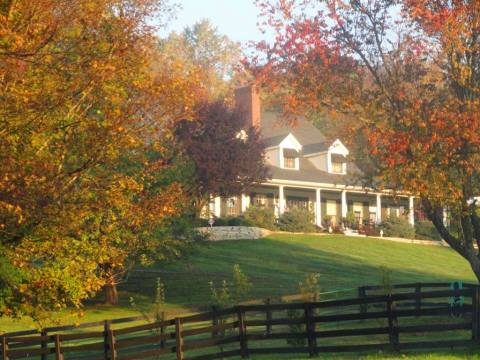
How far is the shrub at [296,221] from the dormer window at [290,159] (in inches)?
269

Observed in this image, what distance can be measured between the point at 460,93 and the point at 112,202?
11.4m

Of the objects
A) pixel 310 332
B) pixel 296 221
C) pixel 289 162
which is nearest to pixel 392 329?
pixel 310 332

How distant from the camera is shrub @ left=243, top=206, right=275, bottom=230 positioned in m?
63.0

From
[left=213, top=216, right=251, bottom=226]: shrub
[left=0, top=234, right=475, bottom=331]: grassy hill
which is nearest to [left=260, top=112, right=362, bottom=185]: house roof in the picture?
[left=213, top=216, right=251, bottom=226]: shrub

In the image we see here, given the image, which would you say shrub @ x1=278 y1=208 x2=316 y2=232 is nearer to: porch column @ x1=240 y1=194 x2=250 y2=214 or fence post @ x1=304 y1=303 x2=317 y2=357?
porch column @ x1=240 y1=194 x2=250 y2=214

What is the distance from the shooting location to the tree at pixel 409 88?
23.3 meters

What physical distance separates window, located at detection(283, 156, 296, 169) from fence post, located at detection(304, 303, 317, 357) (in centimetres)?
5270

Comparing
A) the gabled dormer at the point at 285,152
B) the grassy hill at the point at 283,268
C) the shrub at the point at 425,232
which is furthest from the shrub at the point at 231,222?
the shrub at the point at 425,232

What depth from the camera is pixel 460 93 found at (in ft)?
81.2

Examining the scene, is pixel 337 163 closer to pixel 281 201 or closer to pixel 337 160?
pixel 337 160

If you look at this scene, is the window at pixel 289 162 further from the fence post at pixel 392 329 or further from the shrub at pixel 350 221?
the fence post at pixel 392 329

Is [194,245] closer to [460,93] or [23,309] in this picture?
[460,93]

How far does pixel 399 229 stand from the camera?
6988 cm

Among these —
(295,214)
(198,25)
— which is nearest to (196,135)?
(295,214)
